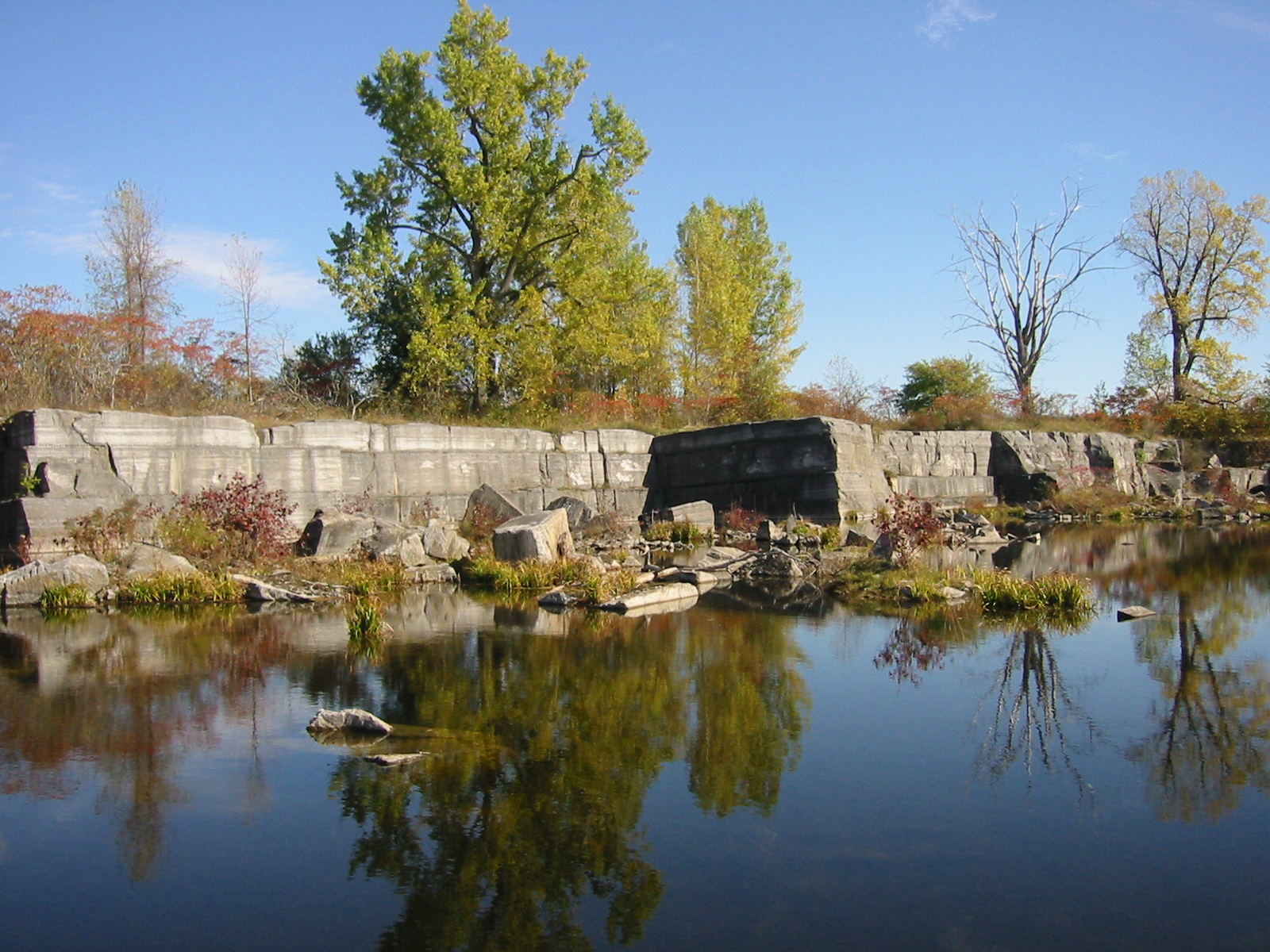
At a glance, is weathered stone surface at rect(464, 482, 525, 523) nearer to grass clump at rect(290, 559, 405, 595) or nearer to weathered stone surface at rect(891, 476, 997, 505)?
grass clump at rect(290, 559, 405, 595)

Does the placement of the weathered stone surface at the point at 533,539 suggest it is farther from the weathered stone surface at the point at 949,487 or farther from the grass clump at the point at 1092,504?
the grass clump at the point at 1092,504

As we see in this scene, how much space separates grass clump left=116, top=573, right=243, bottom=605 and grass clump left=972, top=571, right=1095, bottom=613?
368 inches

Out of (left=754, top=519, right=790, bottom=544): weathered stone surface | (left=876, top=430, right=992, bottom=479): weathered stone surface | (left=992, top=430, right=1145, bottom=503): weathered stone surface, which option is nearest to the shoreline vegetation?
(left=754, top=519, right=790, bottom=544): weathered stone surface

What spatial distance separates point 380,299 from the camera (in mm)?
23297

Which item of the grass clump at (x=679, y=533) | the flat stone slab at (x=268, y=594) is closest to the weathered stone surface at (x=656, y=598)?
the flat stone slab at (x=268, y=594)

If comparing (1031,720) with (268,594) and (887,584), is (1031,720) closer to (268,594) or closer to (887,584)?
(887,584)

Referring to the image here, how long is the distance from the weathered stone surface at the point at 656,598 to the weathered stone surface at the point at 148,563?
560cm

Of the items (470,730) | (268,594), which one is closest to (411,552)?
(268,594)

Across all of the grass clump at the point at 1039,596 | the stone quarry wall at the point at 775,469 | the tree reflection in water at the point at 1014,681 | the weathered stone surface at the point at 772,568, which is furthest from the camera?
the stone quarry wall at the point at 775,469

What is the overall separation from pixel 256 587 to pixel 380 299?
40.7 feet

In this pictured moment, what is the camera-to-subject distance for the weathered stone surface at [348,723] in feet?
20.8

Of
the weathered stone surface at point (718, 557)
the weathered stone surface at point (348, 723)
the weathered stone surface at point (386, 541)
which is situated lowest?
the weathered stone surface at point (348, 723)

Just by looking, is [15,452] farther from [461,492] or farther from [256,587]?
[461,492]

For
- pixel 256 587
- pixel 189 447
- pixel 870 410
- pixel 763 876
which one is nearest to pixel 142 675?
pixel 256 587
